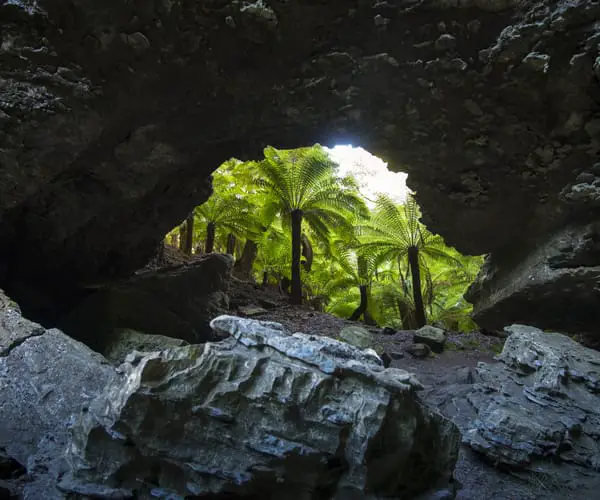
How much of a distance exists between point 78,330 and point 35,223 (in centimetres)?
168

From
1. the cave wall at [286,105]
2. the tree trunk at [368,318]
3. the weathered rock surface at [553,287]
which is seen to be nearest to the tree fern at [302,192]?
the tree trunk at [368,318]

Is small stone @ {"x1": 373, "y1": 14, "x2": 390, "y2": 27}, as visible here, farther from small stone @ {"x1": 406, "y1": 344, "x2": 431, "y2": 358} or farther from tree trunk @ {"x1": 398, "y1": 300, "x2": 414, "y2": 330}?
tree trunk @ {"x1": 398, "y1": 300, "x2": 414, "y2": 330}

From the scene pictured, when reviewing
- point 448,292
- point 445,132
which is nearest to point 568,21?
point 445,132

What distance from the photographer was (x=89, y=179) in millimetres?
5375

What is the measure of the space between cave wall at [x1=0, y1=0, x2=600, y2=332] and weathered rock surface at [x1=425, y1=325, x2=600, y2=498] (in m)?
1.17

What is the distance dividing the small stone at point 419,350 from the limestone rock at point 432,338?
24cm

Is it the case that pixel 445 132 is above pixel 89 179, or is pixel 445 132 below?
above

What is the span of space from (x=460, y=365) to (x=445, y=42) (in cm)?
455

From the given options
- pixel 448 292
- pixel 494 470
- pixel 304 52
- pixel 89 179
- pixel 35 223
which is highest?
pixel 448 292

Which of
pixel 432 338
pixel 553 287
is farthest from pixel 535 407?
pixel 432 338

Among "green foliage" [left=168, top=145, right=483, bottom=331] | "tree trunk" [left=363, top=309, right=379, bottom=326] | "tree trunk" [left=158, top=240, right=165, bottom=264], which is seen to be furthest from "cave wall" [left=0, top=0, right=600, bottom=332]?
Result: "tree trunk" [left=363, top=309, right=379, bottom=326]

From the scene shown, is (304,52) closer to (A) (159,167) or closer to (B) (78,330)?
(A) (159,167)

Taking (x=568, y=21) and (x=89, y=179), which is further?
(x=89, y=179)

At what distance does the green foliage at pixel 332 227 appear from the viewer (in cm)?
977
